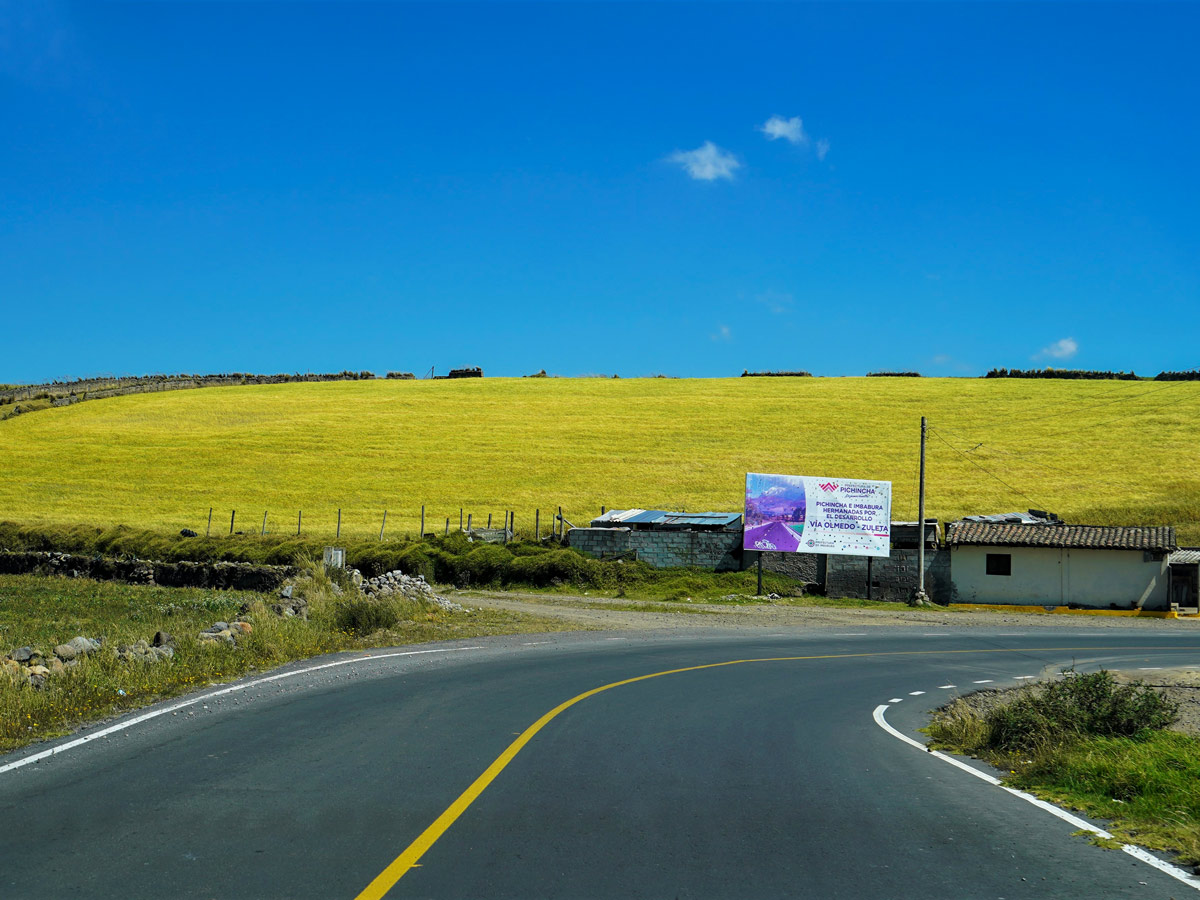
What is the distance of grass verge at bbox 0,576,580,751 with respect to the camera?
1084cm

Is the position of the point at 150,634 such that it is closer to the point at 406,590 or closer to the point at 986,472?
the point at 406,590

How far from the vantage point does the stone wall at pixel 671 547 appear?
124 ft

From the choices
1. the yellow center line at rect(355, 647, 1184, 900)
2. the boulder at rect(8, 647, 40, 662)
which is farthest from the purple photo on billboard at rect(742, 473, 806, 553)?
the boulder at rect(8, 647, 40, 662)

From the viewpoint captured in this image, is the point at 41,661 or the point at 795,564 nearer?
the point at 41,661

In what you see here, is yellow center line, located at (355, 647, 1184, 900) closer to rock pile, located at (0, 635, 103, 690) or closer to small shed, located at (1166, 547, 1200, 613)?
rock pile, located at (0, 635, 103, 690)

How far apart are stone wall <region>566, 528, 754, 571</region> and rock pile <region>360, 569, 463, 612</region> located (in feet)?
35.3

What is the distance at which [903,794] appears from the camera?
794 cm

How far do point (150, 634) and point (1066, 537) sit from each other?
30359mm

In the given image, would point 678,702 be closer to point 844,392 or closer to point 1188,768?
point 1188,768

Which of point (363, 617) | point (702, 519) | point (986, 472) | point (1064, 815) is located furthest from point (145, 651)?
point (986, 472)

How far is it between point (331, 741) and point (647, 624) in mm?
16888

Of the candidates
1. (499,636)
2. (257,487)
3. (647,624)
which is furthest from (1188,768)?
(257,487)

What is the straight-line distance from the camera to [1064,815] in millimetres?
7371

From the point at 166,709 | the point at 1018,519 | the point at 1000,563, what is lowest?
the point at 166,709
